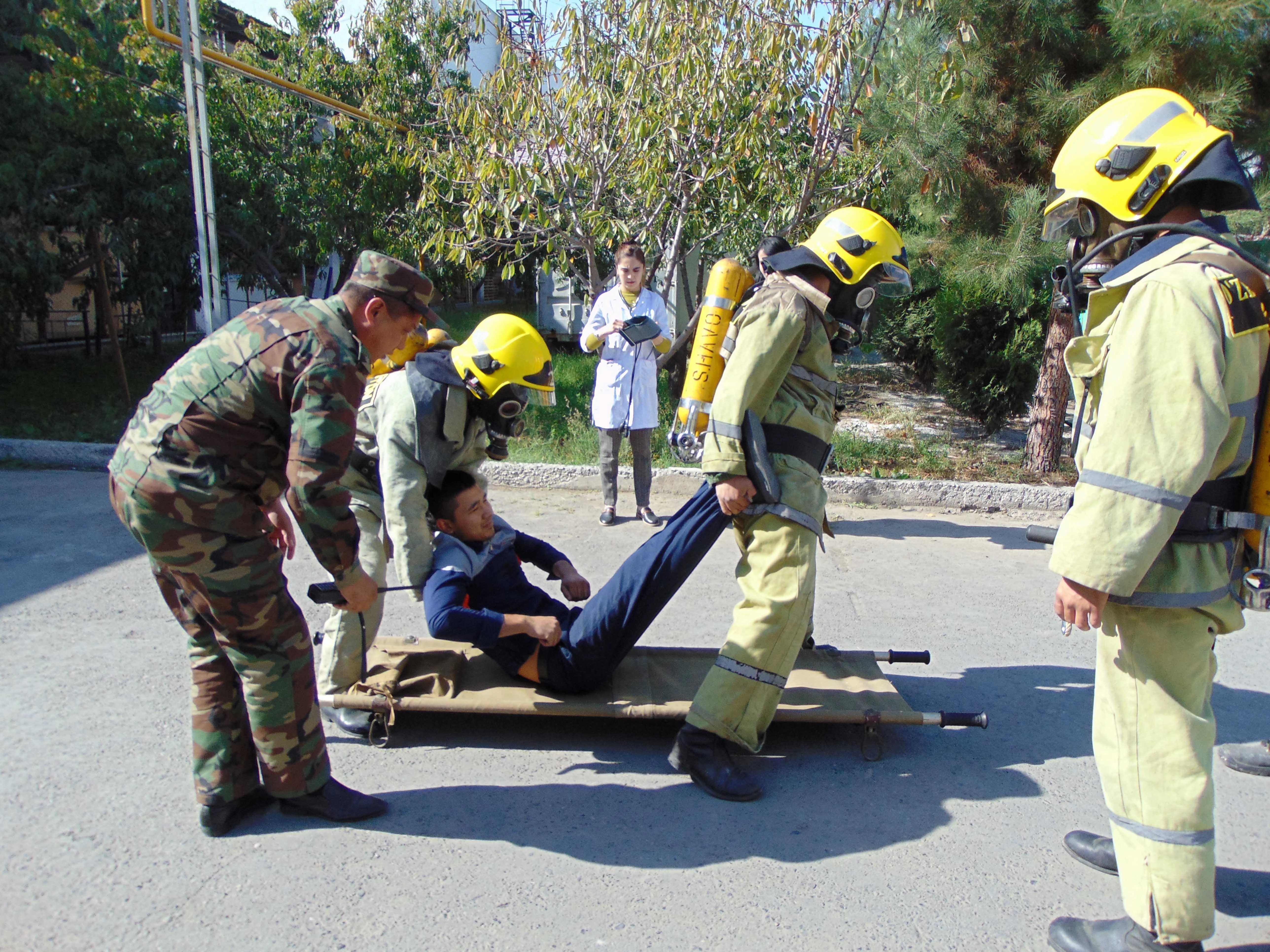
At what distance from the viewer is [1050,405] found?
7945 millimetres

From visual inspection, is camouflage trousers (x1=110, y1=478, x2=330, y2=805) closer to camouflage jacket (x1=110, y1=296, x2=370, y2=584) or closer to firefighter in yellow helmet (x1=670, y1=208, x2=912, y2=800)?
camouflage jacket (x1=110, y1=296, x2=370, y2=584)

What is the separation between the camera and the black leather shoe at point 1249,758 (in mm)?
3334

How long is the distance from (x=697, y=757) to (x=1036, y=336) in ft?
23.3

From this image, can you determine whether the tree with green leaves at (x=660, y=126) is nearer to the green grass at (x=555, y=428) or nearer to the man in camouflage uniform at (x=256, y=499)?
the green grass at (x=555, y=428)

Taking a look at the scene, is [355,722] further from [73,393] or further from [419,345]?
[73,393]

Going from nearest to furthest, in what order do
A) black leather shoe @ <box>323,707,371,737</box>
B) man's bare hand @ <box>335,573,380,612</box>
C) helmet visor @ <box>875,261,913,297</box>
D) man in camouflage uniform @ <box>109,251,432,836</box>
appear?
man in camouflage uniform @ <box>109,251,432,836</box> < man's bare hand @ <box>335,573,380,612</box> < helmet visor @ <box>875,261,913,297</box> < black leather shoe @ <box>323,707,371,737</box>

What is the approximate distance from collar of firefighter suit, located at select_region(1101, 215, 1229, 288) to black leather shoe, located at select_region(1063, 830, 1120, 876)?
5.50ft

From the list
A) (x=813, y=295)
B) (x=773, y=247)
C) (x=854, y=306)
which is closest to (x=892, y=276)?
(x=854, y=306)

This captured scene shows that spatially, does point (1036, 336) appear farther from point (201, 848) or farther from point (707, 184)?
point (201, 848)

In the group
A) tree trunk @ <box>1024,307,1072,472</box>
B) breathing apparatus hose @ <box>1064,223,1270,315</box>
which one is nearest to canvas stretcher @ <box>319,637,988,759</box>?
breathing apparatus hose @ <box>1064,223,1270,315</box>

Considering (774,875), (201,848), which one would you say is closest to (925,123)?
(774,875)

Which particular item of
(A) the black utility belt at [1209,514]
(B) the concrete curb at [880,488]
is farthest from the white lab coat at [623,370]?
(A) the black utility belt at [1209,514]

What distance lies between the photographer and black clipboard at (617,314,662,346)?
6418 millimetres

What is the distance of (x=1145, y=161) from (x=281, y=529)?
9.21 feet
